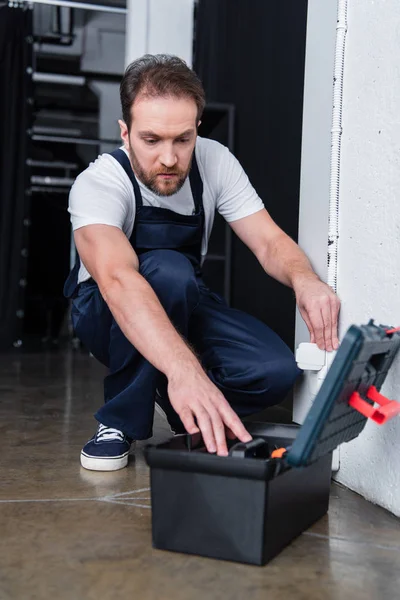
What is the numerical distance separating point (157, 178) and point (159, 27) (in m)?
1.84

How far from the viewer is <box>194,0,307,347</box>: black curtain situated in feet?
8.38

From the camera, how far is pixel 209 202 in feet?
5.80

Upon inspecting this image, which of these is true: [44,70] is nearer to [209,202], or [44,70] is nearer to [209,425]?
[209,202]

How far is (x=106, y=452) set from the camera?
1.55m

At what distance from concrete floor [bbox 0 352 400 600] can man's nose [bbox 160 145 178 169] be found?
663 millimetres

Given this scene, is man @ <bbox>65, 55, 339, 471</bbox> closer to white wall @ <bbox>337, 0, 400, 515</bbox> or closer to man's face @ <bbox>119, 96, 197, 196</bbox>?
man's face @ <bbox>119, 96, 197, 196</bbox>

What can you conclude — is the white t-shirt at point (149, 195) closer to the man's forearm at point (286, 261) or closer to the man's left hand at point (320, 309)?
the man's forearm at point (286, 261)

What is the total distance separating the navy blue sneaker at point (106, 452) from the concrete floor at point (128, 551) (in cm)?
3

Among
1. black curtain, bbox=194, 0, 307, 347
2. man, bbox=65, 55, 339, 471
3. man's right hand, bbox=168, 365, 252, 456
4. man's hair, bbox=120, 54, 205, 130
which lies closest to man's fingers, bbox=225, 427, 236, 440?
man's right hand, bbox=168, 365, 252, 456

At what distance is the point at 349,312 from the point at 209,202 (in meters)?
0.51

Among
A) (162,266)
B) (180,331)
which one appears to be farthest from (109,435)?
(162,266)

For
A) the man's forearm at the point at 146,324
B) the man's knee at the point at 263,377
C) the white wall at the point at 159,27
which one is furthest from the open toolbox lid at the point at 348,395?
the white wall at the point at 159,27

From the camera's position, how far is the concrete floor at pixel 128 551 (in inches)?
36.5

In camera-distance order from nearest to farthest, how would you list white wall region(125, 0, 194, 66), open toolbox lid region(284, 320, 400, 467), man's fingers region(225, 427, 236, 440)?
open toolbox lid region(284, 320, 400, 467), man's fingers region(225, 427, 236, 440), white wall region(125, 0, 194, 66)
